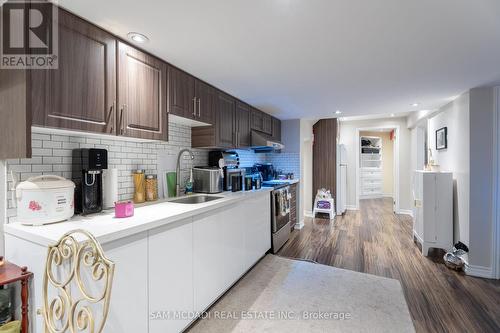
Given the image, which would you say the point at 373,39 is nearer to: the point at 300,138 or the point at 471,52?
the point at 471,52

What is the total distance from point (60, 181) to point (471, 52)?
9.85 ft

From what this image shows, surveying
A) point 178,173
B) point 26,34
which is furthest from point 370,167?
point 26,34

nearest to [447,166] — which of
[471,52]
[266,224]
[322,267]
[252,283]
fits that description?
[471,52]

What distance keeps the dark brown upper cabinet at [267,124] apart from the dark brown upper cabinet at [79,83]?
8.65 ft

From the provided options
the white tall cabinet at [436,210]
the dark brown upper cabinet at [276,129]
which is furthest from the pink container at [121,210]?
the white tall cabinet at [436,210]

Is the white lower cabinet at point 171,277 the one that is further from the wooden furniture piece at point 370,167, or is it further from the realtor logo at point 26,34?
the wooden furniture piece at point 370,167

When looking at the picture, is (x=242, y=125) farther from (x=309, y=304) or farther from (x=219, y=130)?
(x=309, y=304)

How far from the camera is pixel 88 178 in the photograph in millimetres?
1550

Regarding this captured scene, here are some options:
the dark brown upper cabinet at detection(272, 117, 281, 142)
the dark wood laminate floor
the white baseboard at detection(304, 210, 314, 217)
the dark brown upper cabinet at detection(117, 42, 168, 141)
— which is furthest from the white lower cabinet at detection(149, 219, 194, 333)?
the white baseboard at detection(304, 210, 314, 217)

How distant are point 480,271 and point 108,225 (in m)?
3.75

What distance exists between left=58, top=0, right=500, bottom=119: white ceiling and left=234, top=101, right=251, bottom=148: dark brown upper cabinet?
42 cm

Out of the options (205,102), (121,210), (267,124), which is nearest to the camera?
(121,210)

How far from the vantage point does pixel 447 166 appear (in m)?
3.35

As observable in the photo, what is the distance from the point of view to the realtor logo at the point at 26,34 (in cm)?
115
